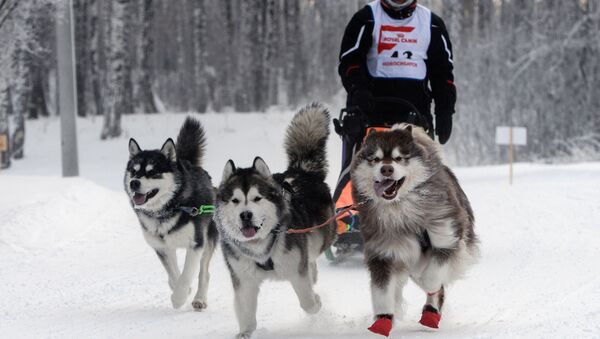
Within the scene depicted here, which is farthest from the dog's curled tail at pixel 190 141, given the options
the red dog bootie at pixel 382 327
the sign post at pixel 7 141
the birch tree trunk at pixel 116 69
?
the birch tree trunk at pixel 116 69

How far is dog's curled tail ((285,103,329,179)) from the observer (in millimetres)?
4863

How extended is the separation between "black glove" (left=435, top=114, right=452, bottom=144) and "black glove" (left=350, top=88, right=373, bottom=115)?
0.44m

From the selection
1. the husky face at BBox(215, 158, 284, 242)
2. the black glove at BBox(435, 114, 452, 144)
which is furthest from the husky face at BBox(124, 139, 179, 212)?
the black glove at BBox(435, 114, 452, 144)

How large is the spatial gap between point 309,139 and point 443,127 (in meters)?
0.83

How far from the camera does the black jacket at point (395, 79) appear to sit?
15.5 ft

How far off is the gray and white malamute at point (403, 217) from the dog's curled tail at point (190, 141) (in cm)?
225

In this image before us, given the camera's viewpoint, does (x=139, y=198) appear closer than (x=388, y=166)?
No

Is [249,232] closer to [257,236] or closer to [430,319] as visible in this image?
[257,236]

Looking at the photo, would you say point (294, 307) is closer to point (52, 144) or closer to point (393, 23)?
point (393, 23)

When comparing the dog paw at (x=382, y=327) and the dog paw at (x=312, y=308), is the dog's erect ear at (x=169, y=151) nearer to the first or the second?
the dog paw at (x=312, y=308)

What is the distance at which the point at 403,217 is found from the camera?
361 centimetres

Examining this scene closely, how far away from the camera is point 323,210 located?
4.82 meters

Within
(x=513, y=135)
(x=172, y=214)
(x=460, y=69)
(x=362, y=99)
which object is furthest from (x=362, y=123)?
(x=460, y=69)

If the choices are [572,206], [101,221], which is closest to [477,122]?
[572,206]
